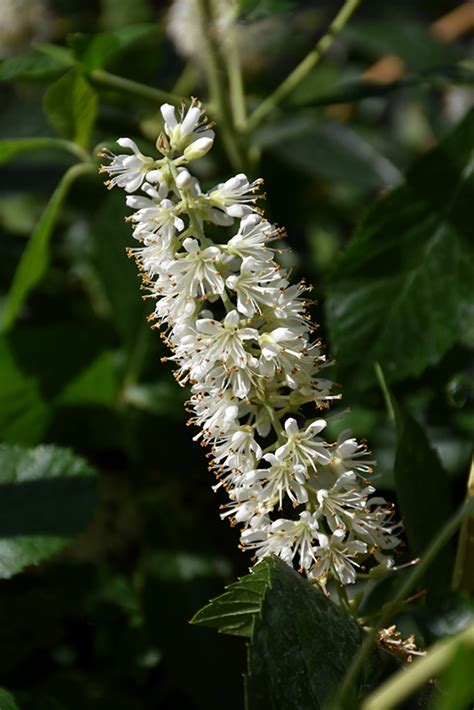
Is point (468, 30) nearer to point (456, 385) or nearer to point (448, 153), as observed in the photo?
point (448, 153)

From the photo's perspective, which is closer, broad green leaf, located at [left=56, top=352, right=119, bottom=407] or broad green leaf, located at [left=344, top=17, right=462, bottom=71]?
broad green leaf, located at [left=56, top=352, right=119, bottom=407]

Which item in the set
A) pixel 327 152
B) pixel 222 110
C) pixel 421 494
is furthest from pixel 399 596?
pixel 327 152

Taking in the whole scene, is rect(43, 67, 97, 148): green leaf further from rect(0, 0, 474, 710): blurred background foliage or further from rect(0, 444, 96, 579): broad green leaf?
rect(0, 444, 96, 579): broad green leaf

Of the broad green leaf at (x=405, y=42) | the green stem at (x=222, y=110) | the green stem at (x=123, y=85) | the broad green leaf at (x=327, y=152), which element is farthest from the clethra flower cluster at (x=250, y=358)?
the broad green leaf at (x=405, y=42)

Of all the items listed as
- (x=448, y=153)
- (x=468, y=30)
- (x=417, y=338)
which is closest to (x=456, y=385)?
(x=417, y=338)

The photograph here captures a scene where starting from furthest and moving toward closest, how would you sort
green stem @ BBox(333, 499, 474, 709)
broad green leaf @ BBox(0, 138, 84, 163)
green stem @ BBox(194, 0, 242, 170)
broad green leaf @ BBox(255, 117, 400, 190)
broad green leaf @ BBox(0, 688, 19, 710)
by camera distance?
broad green leaf @ BBox(255, 117, 400, 190) < green stem @ BBox(194, 0, 242, 170) < broad green leaf @ BBox(0, 138, 84, 163) < broad green leaf @ BBox(0, 688, 19, 710) < green stem @ BBox(333, 499, 474, 709)

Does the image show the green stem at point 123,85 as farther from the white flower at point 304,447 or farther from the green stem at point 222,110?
the white flower at point 304,447

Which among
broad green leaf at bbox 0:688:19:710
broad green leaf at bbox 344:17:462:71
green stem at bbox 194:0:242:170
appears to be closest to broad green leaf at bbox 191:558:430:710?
broad green leaf at bbox 0:688:19:710

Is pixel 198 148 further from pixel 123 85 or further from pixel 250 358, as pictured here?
pixel 123 85
